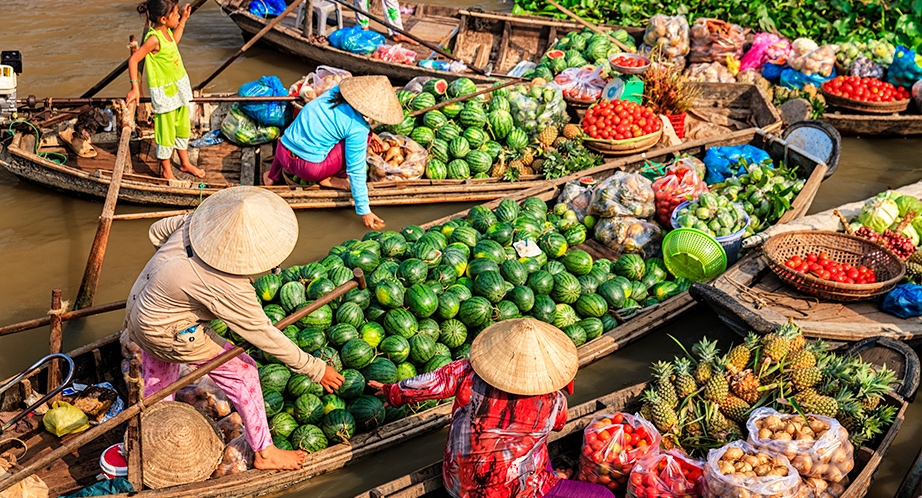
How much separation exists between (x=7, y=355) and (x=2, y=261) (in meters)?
1.55

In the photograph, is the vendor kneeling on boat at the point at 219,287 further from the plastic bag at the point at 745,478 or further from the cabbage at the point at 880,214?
the cabbage at the point at 880,214

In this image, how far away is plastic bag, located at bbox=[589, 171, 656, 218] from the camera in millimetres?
6285

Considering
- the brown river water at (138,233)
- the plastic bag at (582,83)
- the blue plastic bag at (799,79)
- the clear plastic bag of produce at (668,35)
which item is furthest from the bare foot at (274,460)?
the blue plastic bag at (799,79)

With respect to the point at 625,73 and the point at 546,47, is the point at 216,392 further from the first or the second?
the point at 546,47

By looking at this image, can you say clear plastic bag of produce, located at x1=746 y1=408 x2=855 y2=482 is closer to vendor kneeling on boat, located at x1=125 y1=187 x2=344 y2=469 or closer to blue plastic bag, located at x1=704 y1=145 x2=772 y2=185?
vendor kneeling on boat, located at x1=125 y1=187 x2=344 y2=469

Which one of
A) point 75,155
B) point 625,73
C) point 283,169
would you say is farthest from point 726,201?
point 75,155

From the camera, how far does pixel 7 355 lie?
576cm

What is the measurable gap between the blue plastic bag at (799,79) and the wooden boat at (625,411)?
5.21 meters

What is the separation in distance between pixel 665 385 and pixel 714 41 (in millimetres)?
6452

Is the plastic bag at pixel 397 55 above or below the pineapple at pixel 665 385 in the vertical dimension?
above

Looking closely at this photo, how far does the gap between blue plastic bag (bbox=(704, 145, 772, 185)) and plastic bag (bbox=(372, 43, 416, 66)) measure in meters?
3.91

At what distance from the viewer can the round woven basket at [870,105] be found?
8695 mm

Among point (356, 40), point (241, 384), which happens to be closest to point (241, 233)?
point (241, 384)

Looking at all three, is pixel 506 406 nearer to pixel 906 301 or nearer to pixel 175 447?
pixel 175 447
